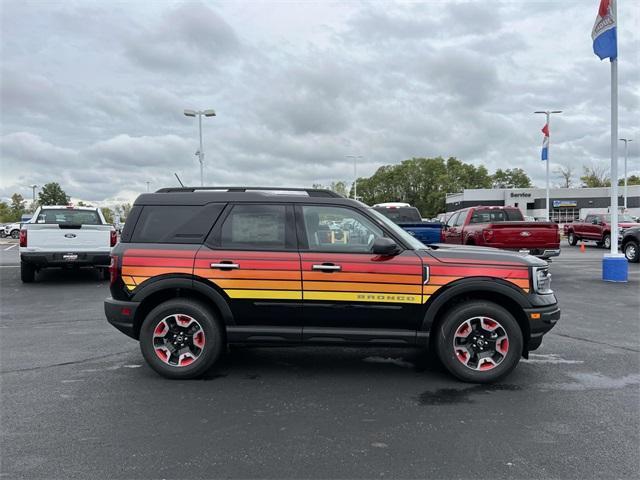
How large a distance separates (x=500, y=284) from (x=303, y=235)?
1.90 metres

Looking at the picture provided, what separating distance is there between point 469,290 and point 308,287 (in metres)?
1.50

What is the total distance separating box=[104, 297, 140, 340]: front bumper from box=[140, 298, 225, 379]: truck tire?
0.46 feet

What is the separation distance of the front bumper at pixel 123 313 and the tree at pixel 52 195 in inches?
4049

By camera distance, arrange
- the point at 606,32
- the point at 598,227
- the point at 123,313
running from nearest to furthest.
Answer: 1. the point at 123,313
2. the point at 606,32
3. the point at 598,227

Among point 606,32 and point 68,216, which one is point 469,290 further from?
point 68,216

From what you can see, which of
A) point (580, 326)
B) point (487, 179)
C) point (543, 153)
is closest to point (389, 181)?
point (487, 179)

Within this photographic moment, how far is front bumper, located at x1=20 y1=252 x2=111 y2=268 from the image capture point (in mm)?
10820

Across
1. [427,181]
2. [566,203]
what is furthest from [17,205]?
[566,203]

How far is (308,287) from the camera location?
456cm

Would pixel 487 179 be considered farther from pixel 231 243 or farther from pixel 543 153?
pixel 231 243

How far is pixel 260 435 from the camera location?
3.51 meters

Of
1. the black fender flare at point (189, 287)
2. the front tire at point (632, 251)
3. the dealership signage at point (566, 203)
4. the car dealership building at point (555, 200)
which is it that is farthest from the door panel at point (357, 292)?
the dealership signage at point (566, 203)

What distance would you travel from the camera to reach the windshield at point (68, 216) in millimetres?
12375

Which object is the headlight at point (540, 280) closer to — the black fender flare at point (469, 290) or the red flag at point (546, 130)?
the black fender flare at point (469, 290)
